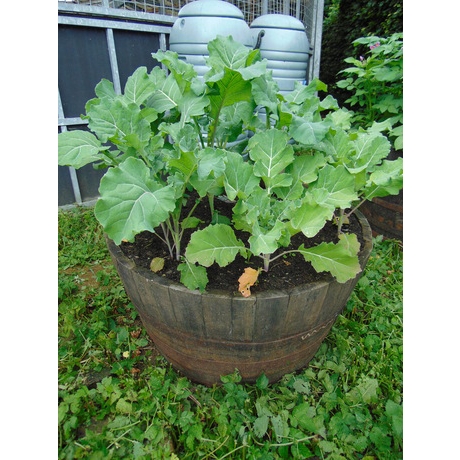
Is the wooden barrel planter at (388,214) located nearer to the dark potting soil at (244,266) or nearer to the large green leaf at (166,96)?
the dark potting soil at (244,266)

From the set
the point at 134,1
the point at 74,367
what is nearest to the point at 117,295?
the point at 74,367

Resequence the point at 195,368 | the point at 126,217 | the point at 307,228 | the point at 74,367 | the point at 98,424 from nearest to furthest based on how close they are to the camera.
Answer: the point at 126,217 → the point at 307,228 → the point at 98,424 → the point at 195,368 → the point at 74,367

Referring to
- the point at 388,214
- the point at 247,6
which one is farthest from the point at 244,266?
the point at 247,6

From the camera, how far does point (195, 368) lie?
1.50m

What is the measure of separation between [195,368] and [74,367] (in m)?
0.59

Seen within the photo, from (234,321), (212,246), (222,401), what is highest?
(212,246)

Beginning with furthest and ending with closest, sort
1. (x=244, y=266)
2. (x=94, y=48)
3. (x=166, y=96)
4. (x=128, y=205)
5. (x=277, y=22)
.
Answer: (x=277, y=22) → (x=94, y=48) → (x=166, y=96) → (x=244, y=266) → (x=128, y=205)

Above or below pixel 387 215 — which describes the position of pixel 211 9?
above

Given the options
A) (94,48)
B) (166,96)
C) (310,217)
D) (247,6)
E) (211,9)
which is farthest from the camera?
(247,6)

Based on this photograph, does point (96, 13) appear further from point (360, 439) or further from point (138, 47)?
point (360, 439)

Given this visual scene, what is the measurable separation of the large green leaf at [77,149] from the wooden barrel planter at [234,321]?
38 centimetres

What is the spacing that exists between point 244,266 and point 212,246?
20 cm

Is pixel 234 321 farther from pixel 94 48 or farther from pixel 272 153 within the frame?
pixel 94 48

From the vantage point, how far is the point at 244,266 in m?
1.37
